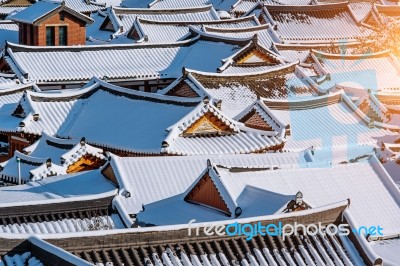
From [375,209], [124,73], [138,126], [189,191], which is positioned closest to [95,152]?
[138,126]

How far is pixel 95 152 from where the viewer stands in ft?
106

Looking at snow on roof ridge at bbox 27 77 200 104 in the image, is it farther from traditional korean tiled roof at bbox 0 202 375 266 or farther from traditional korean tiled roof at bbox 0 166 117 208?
traditional korean tiled roof at bbox 0 202 375 266

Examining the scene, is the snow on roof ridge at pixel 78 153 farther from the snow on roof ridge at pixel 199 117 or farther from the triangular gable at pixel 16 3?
the triangular gable at pixel 16 3

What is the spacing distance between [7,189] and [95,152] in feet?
16.0

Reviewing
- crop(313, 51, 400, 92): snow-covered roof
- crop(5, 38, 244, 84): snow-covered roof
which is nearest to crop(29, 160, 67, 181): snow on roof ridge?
crop(5, 38, 244, 84): snow-covered roof

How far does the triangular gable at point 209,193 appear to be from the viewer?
24219 millimetres

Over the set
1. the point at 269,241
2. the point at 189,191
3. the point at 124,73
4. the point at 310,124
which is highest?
the point at 124,73

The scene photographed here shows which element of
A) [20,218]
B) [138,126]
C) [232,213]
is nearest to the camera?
[20,218]

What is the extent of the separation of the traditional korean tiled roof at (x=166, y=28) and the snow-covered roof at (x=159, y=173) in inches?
936

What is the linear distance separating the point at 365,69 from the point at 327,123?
34.4 feet

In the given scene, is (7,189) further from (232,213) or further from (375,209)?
(375,209)

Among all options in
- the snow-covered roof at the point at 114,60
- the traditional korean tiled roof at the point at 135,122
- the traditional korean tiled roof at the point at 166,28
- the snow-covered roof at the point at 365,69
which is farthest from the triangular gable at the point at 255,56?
the traditional korean tiled roof at the point at 135,122

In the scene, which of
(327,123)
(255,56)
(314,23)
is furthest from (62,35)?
(327,123)

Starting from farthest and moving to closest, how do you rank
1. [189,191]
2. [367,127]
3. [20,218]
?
[367,127] < [189,191] < [20,218]
